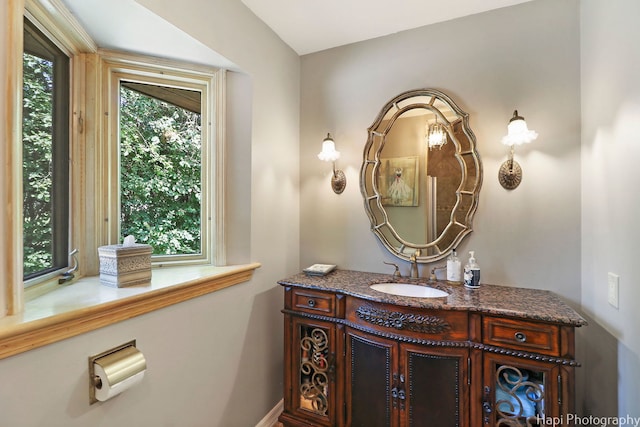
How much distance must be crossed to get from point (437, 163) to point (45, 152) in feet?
6.56

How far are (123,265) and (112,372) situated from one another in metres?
0.44

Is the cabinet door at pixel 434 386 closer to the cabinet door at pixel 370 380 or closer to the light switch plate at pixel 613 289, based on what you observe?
the cabinet door at pixel 370 380

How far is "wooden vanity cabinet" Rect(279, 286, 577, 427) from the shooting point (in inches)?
50.7

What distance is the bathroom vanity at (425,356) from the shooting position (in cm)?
129

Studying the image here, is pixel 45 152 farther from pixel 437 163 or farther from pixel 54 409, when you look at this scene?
pixel 437 163

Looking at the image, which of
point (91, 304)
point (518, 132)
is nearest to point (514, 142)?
point (518, 132)

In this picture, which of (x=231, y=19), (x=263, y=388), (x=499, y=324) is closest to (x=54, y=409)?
(x=263, y=388)

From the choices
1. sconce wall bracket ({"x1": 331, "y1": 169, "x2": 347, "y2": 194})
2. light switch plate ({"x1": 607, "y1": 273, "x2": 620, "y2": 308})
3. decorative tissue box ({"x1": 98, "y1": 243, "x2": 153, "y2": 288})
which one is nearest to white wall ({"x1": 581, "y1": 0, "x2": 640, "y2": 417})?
light switch plate ({"x1": 607, "y1": 273, "x2": 620, "y2": 308})

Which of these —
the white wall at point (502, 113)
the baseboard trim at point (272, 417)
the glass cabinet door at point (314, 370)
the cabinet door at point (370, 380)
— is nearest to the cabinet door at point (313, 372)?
the glass cabinet door at point (314, 370)

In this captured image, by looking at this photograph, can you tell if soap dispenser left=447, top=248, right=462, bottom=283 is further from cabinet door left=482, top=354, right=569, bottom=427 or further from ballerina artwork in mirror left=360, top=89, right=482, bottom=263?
cabinet door left=482, top=354, right=569, bottom=427

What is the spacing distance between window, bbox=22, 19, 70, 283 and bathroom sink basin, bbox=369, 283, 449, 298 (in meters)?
1.57

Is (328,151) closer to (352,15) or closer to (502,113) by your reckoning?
(352,15)

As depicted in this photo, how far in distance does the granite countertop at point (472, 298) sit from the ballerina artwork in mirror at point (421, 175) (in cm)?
28

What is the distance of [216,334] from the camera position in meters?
1.61
